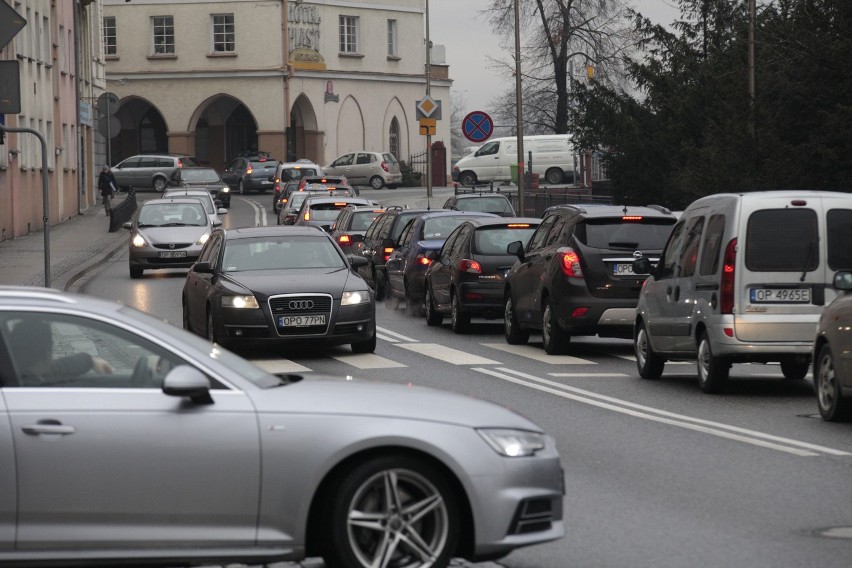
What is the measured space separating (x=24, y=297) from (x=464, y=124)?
31.7 metres

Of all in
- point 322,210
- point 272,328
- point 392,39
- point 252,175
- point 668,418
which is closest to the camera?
point 668,418

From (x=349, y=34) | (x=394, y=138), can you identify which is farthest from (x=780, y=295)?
(x=394, y=138)

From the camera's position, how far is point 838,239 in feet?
47.6

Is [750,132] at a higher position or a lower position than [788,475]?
higher

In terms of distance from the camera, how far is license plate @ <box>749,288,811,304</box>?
1449 cm

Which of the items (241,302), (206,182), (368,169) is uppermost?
(368,169)

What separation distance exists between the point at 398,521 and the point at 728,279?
8.16 metres

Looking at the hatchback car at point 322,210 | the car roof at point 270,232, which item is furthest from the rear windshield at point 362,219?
the car roof at point 270,232

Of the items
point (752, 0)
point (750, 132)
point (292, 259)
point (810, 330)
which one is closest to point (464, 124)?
point (752, 0)

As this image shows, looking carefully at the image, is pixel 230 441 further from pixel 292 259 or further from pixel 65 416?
pixel 292 259

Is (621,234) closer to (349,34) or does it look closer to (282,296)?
(282,296)

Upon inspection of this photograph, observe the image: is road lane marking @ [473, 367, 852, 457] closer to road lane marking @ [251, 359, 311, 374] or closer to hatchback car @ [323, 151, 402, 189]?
road lane marking @ [251, 359, 311, 374]

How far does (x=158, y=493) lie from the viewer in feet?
21.9

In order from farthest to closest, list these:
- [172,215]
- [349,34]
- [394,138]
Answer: [394,138] < [349,34] < [172,215]
